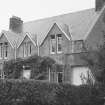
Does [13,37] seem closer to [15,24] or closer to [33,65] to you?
[15,24]

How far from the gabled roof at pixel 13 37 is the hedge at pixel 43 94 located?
17.5 m

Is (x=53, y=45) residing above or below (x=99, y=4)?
below

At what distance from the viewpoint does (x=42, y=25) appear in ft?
125

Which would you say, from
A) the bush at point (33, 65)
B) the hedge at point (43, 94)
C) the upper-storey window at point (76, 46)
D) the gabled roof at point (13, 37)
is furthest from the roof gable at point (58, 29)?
the hedge at point (43, 94)

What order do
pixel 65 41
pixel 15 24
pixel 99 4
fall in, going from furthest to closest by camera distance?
pixel 15 24 → pixel 99 4 → pixel 65 41

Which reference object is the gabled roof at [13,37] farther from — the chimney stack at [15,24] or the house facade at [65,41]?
the chimney stack at [15,24]

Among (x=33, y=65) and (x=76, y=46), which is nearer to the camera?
(x=76, y=46)

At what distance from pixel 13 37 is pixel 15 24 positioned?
3.01 metres

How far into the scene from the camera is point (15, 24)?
39.8 metres

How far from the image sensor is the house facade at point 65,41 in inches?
1128

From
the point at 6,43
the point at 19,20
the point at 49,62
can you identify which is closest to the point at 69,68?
the point at 49,62

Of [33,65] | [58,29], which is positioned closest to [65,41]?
[58,29]

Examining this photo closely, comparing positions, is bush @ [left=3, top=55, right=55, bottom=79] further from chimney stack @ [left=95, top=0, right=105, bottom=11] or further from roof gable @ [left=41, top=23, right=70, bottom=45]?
chimney stack @ [left=95, top=0, right=105, bottom=11]

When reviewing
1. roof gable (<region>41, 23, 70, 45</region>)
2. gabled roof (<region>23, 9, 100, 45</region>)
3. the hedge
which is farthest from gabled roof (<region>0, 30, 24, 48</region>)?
the hedge
